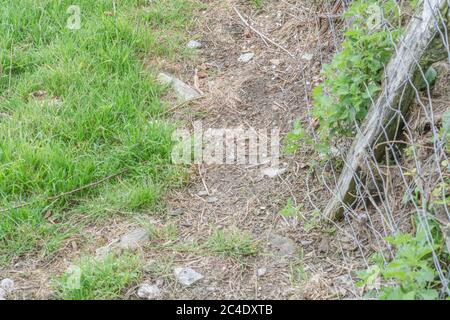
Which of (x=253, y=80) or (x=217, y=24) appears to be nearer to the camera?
(x=253, y=80)

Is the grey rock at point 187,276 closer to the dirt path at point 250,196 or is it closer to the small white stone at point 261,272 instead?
the dirt path at point 250,196

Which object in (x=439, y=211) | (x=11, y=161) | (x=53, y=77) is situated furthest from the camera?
(x=53, y=77)

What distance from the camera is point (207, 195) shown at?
3.99 metres

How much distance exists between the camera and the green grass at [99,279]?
3.32 metres

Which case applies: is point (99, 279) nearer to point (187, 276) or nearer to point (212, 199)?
point (187, 276)

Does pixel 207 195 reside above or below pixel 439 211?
below

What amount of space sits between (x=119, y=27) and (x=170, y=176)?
4.51 ft

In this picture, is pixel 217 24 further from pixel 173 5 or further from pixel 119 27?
pixel 119 27

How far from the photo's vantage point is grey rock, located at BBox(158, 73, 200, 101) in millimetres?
4627

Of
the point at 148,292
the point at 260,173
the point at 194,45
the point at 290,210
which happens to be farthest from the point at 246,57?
the point at 148,292

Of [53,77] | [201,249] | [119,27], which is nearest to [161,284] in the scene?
[201,249]

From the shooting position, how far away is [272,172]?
13.3 ft

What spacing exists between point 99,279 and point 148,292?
9.4 inches

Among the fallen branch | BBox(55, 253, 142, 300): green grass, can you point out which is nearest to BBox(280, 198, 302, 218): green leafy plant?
BBox(55, 253, 142, 300): green grass
